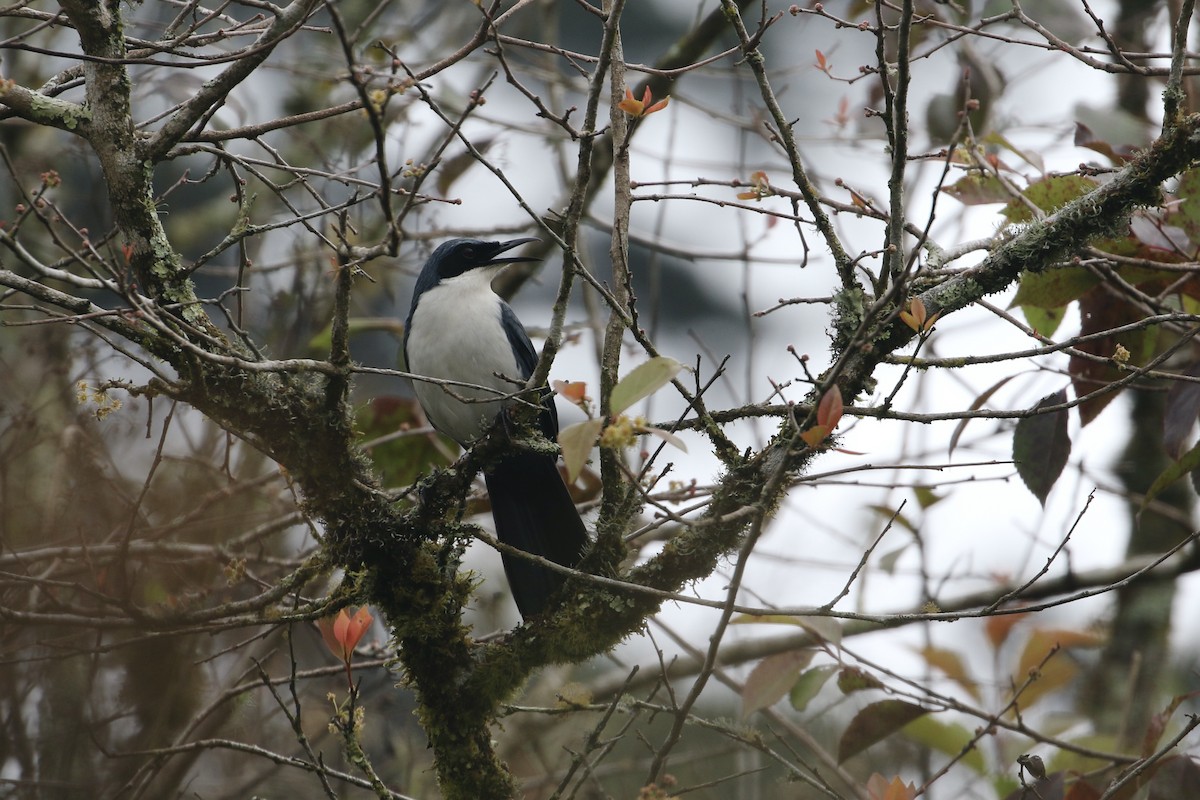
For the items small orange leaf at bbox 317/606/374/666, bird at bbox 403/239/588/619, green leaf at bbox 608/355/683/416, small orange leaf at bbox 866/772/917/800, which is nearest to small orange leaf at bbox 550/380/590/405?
green leaf at bbox 608/355/683/416

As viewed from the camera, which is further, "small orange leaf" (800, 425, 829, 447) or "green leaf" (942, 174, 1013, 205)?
"green leaf" (942, 174, 1013, 205)

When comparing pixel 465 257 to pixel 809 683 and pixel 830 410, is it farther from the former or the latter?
pixel 830 410

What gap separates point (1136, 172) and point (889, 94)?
832 mm

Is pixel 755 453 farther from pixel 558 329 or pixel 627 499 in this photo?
pixel 558 329

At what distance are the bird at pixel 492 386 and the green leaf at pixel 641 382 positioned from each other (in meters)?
1.22

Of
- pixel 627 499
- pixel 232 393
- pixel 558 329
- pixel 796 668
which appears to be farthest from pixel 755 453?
pixel 232 393

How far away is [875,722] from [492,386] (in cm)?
220

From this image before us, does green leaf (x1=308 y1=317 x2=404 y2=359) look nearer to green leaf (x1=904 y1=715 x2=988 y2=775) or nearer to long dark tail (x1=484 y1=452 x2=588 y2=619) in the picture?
long dark tail (x1=484 y1=452 x2=588 y2=619)

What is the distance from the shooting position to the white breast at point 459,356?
4.83m

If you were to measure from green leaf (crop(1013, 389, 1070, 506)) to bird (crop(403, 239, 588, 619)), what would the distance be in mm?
1611

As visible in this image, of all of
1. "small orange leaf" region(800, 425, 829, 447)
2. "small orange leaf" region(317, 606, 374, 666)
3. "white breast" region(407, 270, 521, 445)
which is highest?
"white breast" region(407, 270, 521, 445)

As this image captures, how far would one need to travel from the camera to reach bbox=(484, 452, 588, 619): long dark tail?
4.34 metres

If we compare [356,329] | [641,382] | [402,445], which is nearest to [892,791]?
[641,382]

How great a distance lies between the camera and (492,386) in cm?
490
